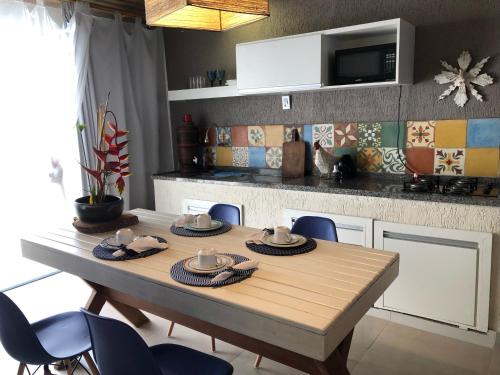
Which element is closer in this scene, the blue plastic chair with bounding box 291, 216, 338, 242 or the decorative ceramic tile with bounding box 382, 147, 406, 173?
the blue plastic chair with bounding box 291, 216, 338, 242

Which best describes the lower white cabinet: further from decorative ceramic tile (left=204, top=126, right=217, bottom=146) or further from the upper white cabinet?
the upper white cabinet

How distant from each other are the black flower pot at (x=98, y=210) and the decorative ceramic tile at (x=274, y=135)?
1.79 m

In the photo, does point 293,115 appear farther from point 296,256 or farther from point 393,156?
point 296,256

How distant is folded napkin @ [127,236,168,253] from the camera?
6.47 ft

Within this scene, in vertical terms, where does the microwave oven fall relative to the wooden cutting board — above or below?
above

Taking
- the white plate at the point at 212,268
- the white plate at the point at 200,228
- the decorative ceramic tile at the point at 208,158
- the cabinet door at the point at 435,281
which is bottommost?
the cabinet door at the point at 435,281

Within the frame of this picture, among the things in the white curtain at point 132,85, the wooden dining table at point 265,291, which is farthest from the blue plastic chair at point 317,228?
the white curtain at point 132,85

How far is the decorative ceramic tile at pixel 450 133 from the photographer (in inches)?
117

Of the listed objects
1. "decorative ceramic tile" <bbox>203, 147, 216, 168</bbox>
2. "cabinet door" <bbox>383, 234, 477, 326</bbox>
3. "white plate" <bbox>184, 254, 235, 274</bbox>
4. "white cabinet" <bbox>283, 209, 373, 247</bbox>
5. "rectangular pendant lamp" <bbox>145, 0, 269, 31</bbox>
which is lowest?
"cabinet door" <bbox>383, 234, 477, 326</bbox>

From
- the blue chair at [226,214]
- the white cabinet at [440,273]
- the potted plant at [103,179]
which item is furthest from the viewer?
the blue chair at [226,214]

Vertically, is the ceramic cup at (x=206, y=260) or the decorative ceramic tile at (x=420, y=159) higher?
the decorative ceramic tile at (x=420, y=159)

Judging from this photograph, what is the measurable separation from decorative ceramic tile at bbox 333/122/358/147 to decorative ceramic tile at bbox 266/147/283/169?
55 cm

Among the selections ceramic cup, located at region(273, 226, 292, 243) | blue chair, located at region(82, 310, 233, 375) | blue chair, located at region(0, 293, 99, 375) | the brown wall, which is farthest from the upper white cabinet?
blue chair, located at region(82, 310, 233, 375)

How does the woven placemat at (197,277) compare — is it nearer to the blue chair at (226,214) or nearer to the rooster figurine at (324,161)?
the blue chair at (226,214)
